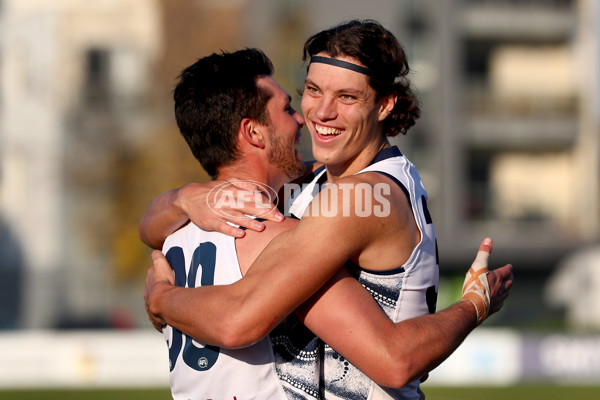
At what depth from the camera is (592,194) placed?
32.8m

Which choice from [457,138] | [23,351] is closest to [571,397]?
[23,351]

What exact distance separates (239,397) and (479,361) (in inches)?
682

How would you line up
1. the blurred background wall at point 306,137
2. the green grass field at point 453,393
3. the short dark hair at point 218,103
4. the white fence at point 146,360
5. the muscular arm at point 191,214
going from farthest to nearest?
the blurred background wall at point 306,137, the white fence at point 146,360, the green grass field at point 453,393, the short dark hair at point 218,103, the muscular arm at point 191,214

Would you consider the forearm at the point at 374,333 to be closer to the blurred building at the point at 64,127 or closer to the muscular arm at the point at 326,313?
the muscular arm at the point at 326,313

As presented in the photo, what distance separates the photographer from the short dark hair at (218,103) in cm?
403

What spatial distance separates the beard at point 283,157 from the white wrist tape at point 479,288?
94 cm

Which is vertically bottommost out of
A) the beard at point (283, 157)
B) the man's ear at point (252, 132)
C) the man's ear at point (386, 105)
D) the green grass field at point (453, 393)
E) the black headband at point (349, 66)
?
the green grass field at point (453, 393)

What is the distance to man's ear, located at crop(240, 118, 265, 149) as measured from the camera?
4.07 metres

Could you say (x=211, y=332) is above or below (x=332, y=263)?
below

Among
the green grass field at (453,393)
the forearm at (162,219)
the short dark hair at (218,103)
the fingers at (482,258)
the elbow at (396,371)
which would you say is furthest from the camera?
the green grass field at (453,393)

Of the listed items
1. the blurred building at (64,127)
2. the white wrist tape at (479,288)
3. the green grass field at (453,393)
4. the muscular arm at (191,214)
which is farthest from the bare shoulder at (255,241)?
the blurred building at (64,127)

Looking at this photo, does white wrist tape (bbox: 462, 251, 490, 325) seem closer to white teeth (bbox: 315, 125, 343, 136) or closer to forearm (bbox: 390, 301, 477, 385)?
forearm (bbox: 390, 301, 477, 385)

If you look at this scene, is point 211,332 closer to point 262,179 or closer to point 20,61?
point 262,179

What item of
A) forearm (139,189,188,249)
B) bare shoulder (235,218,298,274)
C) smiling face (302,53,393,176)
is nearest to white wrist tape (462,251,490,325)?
smiling face (302,53,393,176)
